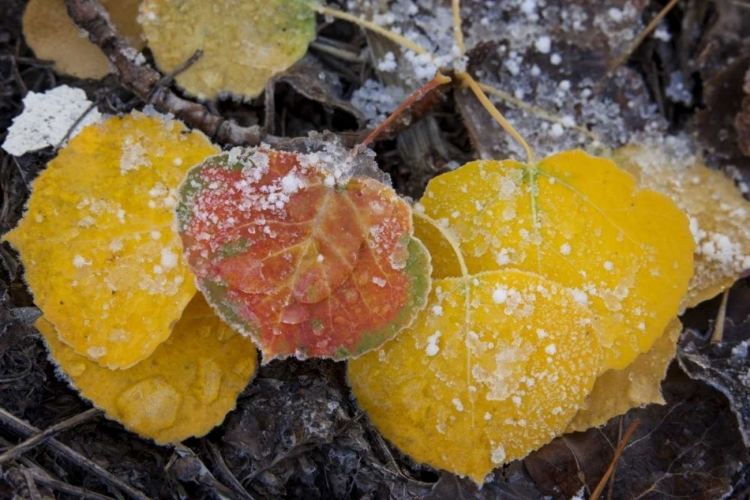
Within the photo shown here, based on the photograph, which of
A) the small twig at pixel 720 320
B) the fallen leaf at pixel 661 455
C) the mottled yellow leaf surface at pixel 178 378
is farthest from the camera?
the small twig at pixel 720 320

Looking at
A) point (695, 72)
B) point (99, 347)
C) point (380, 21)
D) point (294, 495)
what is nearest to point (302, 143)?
point (380, 21)

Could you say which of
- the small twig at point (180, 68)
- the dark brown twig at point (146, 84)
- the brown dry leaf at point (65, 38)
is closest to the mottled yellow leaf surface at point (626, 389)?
the dark brown twig at point (146, 84)

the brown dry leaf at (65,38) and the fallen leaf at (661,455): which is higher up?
the brown dry leaf at (65,38)

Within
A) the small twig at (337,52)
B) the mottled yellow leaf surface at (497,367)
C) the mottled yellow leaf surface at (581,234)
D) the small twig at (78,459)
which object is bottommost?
the small twig at (78,459)

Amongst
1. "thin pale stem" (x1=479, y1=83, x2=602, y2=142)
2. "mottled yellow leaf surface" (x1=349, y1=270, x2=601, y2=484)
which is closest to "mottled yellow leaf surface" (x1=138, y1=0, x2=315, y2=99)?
"thin pale stem" (x1=479, y1=83, x2=602, y2=142)

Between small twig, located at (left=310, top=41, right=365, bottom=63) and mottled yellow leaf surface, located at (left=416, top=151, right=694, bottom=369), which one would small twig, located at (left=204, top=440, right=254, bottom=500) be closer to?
mottled yellow leaf surface, located at (left=416, top=151, right=694, bottom=369)

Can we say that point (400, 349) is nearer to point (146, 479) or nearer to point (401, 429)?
point (401, 429)

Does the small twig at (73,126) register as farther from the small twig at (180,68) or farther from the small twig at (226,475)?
the small twig at (226,475)
